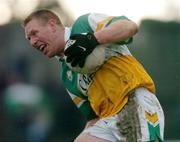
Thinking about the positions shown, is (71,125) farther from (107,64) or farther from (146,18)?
(107,64)

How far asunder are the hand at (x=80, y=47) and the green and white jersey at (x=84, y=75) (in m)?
0.17

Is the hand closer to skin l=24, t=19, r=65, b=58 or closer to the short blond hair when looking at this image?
skin l=24, t=19, r=65, b=58

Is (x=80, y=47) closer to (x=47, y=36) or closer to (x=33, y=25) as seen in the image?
(x=47, y=36)

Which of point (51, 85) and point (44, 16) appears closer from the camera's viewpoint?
point (44, 16)

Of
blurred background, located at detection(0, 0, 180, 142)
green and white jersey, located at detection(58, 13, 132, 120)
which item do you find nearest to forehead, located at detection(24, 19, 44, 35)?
green and white jersey, located at detection(58, 13, 132, 120)

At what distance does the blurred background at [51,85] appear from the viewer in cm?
1014

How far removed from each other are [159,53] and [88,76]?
443 cm

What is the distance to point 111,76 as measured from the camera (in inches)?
235

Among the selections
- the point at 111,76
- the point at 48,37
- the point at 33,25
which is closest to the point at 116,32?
the point at 111,76

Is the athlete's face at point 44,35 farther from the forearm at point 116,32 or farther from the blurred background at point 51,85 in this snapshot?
the blurred background at point 51,85

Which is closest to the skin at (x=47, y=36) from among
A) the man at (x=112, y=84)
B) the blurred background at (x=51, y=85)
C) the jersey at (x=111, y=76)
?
the man at (x=112, y=84)

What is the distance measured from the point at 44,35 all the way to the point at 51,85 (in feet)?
13.9

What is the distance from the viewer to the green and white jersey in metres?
5.91

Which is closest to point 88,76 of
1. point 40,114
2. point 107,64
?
point 107,64
